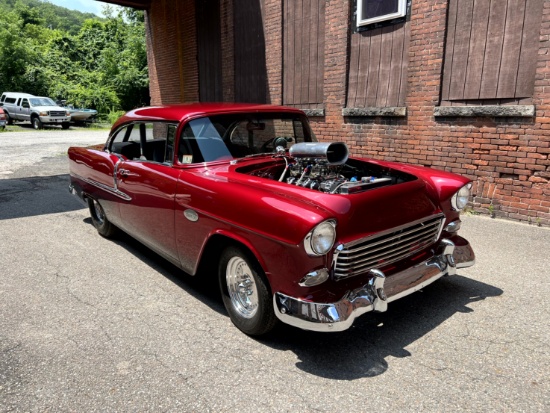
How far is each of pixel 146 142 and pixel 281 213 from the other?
2317 millimetres

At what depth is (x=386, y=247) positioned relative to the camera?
8.89ft

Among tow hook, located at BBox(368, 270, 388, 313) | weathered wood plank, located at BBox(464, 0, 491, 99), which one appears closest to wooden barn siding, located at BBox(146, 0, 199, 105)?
weathered wood plank, located at BBox(464, 0, 491, 99)

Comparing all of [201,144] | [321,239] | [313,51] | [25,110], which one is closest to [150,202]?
[201,144]

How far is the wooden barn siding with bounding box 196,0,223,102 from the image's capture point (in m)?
10.4

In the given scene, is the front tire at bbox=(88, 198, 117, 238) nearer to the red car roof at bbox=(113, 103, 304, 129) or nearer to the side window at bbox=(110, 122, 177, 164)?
the side window at bbox=(110, 122, 177, 164)

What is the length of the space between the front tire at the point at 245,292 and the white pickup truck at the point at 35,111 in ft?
76.3

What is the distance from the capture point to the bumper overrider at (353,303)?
92.9 inches

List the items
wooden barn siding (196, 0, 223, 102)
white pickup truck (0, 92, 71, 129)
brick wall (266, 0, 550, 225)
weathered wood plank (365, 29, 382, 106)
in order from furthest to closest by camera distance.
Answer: white pickup truck (0, 92, 71, 129) < wooden barn siding (196, 0, 223, 102) < weathered wood plank (365, 29, 382, 106) < brick wall (266, 0, 550, 225)

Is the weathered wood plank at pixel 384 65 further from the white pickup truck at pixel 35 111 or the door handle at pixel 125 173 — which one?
the white pickup truck at pixel 35 111

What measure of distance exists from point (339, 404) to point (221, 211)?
138 cm

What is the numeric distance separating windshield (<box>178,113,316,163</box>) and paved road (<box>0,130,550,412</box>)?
1.21m

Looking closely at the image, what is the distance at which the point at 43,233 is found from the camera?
208 inches

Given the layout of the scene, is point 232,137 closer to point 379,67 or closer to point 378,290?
point 378,290

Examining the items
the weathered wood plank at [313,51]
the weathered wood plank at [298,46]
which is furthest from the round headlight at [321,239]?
the weathered wood plank at [298,46]
